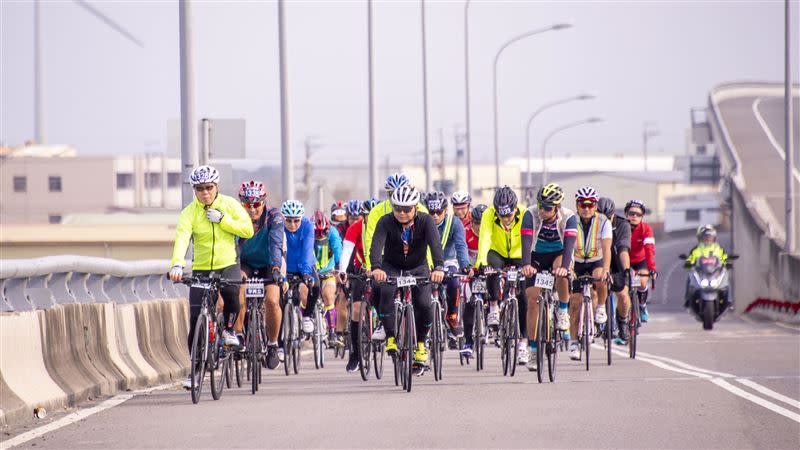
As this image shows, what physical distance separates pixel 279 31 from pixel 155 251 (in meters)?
34.7

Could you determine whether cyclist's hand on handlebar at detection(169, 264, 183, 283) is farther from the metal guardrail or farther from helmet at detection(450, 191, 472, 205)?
helmet at detection(450, 191, 472, 205)

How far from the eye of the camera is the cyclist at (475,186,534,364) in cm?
1589

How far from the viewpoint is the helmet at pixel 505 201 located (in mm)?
16609

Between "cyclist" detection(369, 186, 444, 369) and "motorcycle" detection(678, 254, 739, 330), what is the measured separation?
15186 millimetres

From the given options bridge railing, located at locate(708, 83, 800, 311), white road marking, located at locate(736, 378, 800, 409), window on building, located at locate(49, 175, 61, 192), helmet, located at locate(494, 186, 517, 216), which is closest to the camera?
white road marking, located at locate(736, 378, 800, 409)

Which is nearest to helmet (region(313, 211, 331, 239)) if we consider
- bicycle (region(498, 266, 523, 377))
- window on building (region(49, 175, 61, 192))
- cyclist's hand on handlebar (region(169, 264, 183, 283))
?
bicycle (region(498, 266, 523, 377))

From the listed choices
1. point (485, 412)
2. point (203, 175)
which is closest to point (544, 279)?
point (485, 412)

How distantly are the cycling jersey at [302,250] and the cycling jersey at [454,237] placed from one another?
1.35 m

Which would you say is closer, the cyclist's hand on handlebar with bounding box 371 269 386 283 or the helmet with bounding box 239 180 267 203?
the cyclist's hand on handlebar with bounding box 371 269 386 283

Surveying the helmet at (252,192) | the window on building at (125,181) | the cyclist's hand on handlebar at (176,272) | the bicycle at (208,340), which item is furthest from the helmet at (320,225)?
the window on building at (125,181)

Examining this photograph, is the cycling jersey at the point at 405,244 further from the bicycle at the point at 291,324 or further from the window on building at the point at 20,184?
the window on building at the point at 20,184

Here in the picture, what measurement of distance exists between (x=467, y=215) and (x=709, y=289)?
1018 centimetres

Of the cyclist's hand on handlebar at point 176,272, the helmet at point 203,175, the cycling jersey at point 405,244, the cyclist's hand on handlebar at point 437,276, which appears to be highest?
the helmet at point 203,175

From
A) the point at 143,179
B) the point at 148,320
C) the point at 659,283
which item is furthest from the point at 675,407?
the point at 143,179
